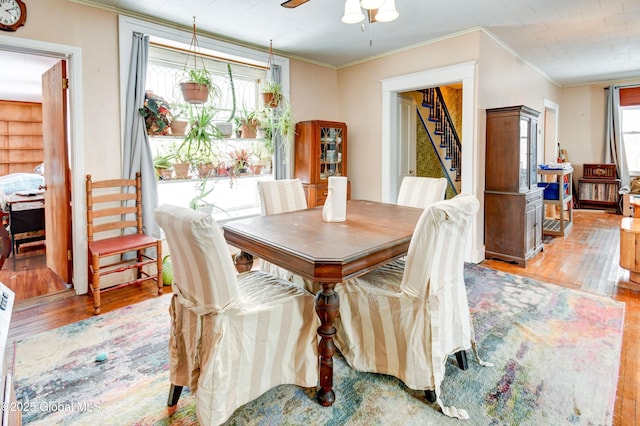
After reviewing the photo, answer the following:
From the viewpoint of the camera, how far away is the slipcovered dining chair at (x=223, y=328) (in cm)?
153

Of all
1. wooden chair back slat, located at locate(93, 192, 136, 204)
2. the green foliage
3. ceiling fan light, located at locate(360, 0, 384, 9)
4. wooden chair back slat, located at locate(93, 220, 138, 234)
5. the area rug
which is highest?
the green foliage

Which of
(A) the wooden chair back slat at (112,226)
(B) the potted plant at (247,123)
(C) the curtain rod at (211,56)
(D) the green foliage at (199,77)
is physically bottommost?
(A) the wooden chair back slat at (112,226)

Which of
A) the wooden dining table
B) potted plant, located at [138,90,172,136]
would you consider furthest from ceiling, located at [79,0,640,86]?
the wooden dining table

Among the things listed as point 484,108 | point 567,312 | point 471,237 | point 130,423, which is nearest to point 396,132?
point 484,108

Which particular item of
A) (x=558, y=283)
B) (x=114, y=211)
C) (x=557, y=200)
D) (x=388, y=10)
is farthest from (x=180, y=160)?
(x=557, y=200)

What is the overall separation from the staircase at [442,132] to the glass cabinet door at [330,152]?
5.68 feet

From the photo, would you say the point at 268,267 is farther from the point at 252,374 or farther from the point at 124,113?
the point at 124,113

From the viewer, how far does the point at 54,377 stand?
2041 millimetres

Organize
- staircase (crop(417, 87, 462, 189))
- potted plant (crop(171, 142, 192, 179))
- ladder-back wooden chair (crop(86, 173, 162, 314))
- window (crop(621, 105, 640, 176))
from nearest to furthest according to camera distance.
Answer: ladder-back wooden chair (crop(86, 173, 162, 314)), potted plant (crop(171, 142, 192, 179)), staircase (crop(417, 87, 462, 189)), window (crop(621, 105, 640, 176))

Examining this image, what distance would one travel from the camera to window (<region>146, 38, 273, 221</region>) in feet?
12.5

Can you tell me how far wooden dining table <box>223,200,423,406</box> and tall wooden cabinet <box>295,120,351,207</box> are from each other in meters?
2.12

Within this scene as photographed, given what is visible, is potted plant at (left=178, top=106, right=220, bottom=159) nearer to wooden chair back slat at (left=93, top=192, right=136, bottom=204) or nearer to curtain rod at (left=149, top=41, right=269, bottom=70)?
curtain rod at (left=149, top=41, right=269, bottom=70)

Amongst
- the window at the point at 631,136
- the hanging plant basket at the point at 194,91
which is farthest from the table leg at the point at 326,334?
the window at the point at 631,136

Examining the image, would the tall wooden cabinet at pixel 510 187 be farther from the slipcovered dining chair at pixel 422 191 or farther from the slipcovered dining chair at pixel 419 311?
the slipcovered dining chair at pixel 419 311
